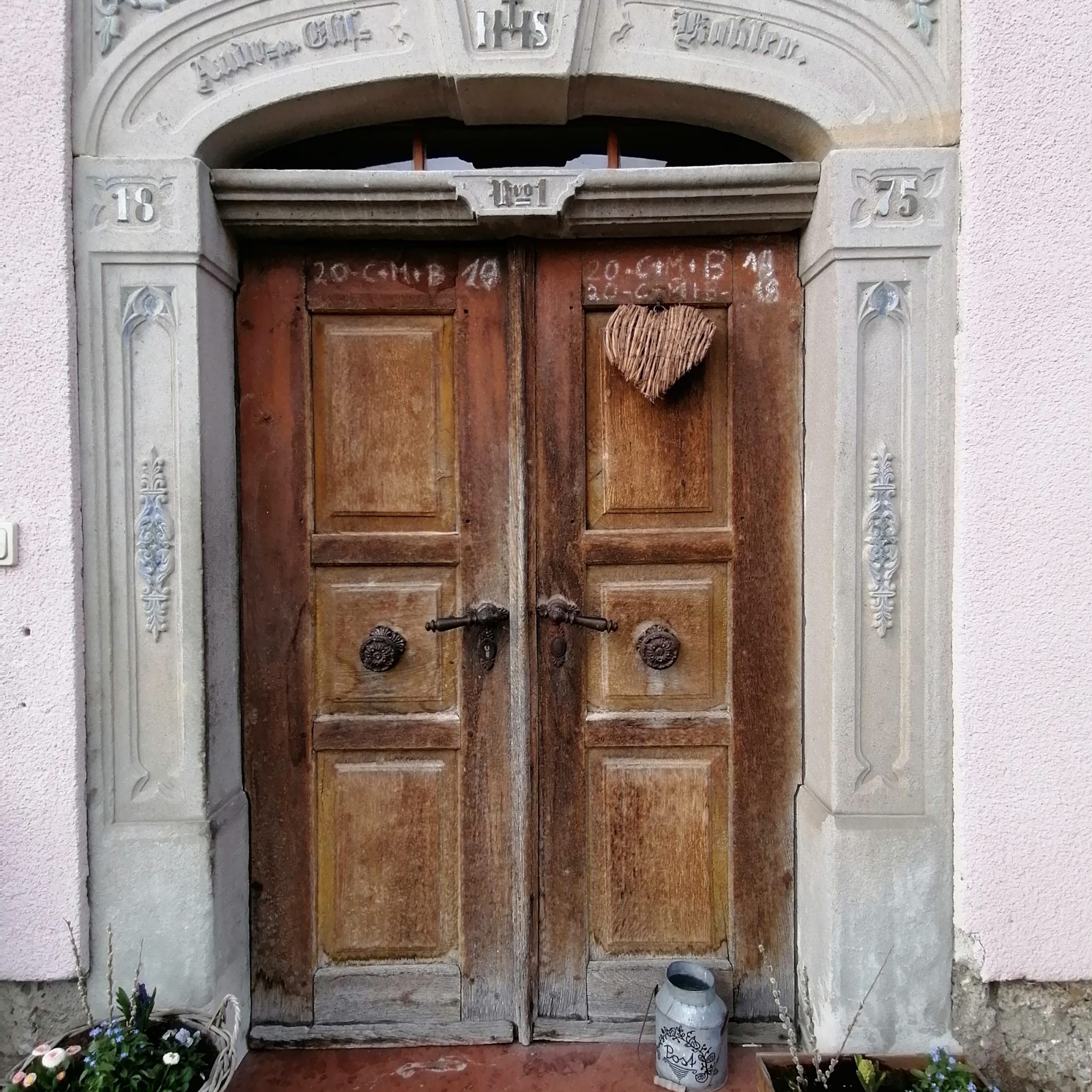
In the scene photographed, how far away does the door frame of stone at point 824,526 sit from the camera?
1959 mm

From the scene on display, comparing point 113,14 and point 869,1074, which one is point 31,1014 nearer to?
point 869,1074

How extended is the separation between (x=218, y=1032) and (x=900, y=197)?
268 centimetres

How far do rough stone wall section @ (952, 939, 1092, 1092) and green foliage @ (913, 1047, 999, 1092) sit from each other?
5.7 inches

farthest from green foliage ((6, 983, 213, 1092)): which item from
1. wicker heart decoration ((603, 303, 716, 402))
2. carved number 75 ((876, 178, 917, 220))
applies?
carved number 75 ((876, 178, 917, 220))

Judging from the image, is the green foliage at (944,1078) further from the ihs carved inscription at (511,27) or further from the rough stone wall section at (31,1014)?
the ihs carved inscription at (511,27)

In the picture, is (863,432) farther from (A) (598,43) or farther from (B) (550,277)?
(A) (598,43)

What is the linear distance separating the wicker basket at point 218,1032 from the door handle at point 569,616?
127 centimetres

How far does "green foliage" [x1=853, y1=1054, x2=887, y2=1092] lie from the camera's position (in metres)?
1.76

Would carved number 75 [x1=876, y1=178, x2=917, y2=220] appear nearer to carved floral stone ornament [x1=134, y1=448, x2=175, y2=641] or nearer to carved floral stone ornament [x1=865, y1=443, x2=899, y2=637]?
carved floral stone ornament [x1=865, y1=443, x2=899, y2=637]

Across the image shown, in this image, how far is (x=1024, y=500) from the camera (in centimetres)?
196

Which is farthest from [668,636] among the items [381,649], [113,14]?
[113,14]

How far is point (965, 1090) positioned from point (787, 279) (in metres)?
2.08

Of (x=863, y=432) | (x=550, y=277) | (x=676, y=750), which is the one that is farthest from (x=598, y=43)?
(x=676, y=750)

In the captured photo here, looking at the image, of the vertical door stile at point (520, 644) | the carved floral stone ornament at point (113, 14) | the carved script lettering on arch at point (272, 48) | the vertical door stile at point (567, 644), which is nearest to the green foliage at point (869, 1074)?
the vertical door stile at point (567, 644)
